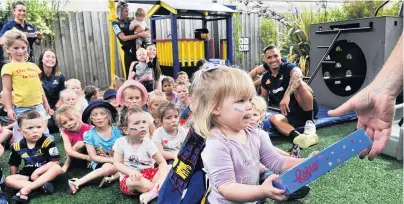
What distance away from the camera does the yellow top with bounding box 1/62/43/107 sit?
362 centimetres

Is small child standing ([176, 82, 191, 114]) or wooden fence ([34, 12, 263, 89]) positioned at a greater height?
wooden fence ([34, 12, 263, 89])

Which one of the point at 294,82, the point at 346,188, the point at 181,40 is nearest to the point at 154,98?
the point at 294,82

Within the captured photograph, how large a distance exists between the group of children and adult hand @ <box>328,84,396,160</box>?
352 mm

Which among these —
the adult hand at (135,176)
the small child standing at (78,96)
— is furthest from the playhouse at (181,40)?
the adult hand at (135,176)

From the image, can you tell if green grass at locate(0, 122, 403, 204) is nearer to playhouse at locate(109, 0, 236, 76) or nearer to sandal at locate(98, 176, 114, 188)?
sandal at locate(98, 176, 114, 188)

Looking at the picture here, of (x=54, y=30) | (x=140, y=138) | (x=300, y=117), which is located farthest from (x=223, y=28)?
(x=140, y=138)

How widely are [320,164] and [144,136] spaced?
1.91 metres

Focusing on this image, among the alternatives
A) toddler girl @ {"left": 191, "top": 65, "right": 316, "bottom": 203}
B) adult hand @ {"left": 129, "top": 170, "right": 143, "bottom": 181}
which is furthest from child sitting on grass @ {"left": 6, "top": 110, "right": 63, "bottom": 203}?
toddler girl @ {"left": 191, "top": 65, "right": 316, "bottom": 203}

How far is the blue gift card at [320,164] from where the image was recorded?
46.1 inches

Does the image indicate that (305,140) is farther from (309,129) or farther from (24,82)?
(24,82)

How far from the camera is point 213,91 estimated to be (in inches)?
60.0

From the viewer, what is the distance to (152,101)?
13.0 feet

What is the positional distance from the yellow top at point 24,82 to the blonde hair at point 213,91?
2829 millimetres

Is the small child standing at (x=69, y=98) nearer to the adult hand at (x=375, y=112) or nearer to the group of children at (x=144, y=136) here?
the group of children at (x=144, y=136)
